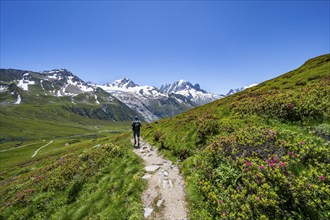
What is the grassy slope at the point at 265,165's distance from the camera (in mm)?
8617

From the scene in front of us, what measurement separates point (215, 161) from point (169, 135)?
1134 cm

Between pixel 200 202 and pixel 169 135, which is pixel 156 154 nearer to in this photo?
pixel 169 135

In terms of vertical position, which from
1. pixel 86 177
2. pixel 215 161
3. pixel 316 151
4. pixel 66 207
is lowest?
pixel 66 207

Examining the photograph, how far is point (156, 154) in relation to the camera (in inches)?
870

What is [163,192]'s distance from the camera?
13.7 metres

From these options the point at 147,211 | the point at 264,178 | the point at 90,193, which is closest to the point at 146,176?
the point at 147,211

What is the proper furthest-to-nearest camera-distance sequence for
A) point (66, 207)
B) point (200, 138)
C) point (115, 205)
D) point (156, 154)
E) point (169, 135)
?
point (169, 135), point (156, 154), point (200, 138), point (66, 207), point (115, 205)

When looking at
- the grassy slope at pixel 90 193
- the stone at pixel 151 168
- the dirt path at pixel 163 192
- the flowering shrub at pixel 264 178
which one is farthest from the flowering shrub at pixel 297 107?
the grassy slope at pixel 90 193

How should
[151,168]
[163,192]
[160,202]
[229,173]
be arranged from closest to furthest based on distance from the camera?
[229,173] → [160,202] → [163,192] → [151,168]

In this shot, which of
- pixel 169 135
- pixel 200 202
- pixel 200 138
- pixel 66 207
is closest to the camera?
→ pixel 200 202

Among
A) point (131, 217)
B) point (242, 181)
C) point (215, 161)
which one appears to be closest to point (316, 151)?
point (242, 181)

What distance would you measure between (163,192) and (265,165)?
6550 mm

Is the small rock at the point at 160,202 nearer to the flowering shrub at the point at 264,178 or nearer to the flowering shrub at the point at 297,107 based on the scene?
the flowering shrub at the point at 264,178

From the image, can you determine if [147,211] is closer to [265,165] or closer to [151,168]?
[151,168]
